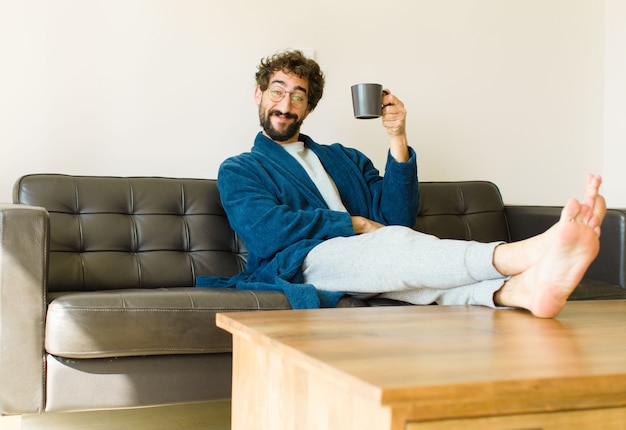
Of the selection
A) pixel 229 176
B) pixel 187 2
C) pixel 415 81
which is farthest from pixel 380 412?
pixel 415 81

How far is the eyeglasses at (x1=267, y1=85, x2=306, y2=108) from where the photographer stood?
8.84 feet

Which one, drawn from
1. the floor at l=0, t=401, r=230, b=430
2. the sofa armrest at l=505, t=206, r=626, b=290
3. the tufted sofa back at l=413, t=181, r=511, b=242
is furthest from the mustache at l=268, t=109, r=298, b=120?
the sofa armrest at l=505, t=206, r=626, b=290

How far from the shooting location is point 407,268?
6.33ft

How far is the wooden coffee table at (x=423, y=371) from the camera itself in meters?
0.96

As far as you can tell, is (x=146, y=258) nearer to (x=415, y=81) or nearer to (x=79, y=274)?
(x=79, y=274)

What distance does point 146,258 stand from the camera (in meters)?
2.48

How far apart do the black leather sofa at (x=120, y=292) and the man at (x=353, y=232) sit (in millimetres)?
151

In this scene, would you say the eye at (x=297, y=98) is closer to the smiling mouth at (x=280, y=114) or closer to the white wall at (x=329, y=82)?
the smiling mouth at (x=280, y=114)

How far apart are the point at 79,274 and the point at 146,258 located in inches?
8.8

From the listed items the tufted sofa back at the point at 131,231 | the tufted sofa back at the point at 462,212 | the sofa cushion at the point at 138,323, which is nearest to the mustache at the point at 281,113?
the tufted sofa back at the point at 131,231

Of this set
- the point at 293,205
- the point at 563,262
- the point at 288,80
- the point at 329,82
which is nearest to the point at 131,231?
the point at 293,205

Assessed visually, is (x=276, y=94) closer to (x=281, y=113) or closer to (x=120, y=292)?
(x=281, y=113)

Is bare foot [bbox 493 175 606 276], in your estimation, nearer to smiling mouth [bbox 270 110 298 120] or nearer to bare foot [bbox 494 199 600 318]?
bare foot [bbox 494 199 600 318]

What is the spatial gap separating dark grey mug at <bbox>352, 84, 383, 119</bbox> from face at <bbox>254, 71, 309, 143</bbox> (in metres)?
0.41
